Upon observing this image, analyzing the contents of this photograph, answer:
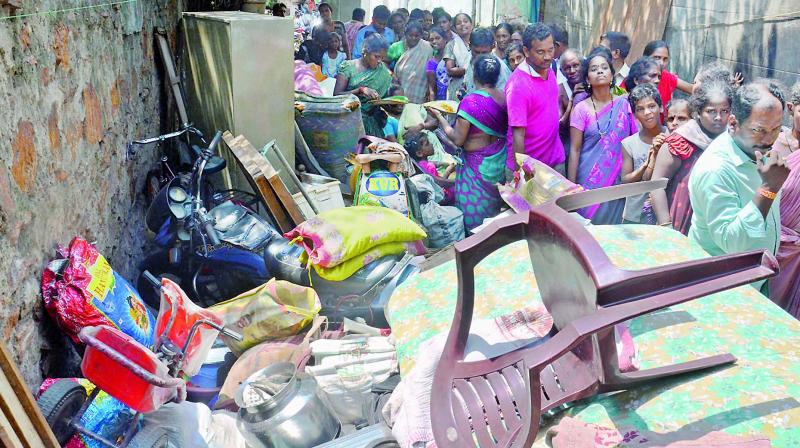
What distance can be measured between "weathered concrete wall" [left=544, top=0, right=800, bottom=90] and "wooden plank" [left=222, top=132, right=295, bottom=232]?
4272mm

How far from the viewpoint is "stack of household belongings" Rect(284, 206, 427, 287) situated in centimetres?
364

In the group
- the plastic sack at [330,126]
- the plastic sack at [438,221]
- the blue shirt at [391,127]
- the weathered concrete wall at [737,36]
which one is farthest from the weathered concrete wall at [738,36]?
the plastic sack at [330,126]

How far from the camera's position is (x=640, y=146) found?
4125 mm

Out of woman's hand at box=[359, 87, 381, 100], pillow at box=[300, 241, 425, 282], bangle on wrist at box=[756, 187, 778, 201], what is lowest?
pillow at box=[300, 241, 425, 282]

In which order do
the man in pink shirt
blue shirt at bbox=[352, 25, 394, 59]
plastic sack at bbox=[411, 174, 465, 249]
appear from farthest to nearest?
1. blue shirt at bbox=[352, 25, 394, 59]
2. plastic sack at bbox=[411, 174, 465, 249]
3. the man in pink shirt

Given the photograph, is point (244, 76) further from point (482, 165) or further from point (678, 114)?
point (678, 114)

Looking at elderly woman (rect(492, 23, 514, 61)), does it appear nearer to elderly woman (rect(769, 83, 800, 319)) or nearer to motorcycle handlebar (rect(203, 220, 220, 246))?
motorcycle handlebar (rect(203, 220, 220, 246))

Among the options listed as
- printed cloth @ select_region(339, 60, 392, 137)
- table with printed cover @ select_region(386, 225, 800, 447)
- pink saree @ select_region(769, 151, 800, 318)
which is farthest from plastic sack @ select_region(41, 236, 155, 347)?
printed cloth @ select_region(339, 60, 392, 137)

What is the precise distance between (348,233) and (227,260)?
0.87 m

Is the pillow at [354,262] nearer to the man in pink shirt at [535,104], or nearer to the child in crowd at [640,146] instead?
the man in pink shirt at [535,104]

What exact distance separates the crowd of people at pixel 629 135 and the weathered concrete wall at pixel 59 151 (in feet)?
7.35

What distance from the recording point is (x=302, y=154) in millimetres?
5859

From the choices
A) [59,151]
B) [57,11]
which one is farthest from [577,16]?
[59,151]

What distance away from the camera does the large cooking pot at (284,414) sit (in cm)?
275
